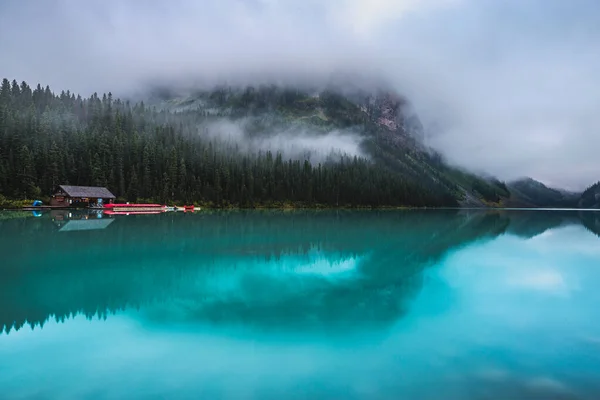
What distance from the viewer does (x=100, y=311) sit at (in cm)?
1283

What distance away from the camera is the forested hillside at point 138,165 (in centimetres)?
9375

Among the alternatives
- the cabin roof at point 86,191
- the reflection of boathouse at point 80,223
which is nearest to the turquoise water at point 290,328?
the reflection of boathouse at point 80,223

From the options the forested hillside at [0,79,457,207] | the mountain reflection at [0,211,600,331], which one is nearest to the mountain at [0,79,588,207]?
the forested hillside at [0,79,457,207]

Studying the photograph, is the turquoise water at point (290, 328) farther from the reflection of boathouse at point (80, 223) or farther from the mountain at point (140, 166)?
the mountain at point (140, 166)

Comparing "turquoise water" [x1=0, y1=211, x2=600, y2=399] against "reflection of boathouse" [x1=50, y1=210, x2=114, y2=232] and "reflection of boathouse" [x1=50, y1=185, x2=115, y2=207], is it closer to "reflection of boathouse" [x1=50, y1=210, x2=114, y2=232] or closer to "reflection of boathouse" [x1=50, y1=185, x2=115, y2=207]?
"reflection of boathouse" [x1=50, y1=210, x2=114, y2=232]

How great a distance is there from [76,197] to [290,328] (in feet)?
299

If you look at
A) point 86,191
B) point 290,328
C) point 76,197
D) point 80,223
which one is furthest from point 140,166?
point 290,328

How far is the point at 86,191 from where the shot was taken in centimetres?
8681

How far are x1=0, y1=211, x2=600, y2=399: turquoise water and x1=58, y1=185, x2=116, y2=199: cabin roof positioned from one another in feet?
226

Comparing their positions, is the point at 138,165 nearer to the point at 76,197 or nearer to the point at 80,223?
the point at 76,197

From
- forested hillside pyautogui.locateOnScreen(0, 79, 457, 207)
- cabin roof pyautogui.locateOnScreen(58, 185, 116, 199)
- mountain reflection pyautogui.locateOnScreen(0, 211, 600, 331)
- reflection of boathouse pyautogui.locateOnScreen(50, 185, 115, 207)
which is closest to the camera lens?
mountain reflection pyautogui.locateOnScreen(0, 211, 600, 331)

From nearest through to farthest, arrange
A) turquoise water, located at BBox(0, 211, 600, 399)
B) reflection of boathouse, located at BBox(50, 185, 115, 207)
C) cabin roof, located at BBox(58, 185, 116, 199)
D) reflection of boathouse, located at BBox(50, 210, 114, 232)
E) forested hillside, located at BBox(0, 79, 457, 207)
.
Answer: turquoise water, located at BBox(0, 211, 600, 399) < reflection of boathouse, located at BBox(50, 210, 114, 232) < cabin roof, located at BBox(58, 185, 116, 199) < reflection of boathouse, located at BBox(50, 185, 115, 207) < forested hillside, located at BBox(0, 79, 457, 207)

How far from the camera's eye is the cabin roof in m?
83.2

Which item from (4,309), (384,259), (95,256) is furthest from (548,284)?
→ (95,256)
